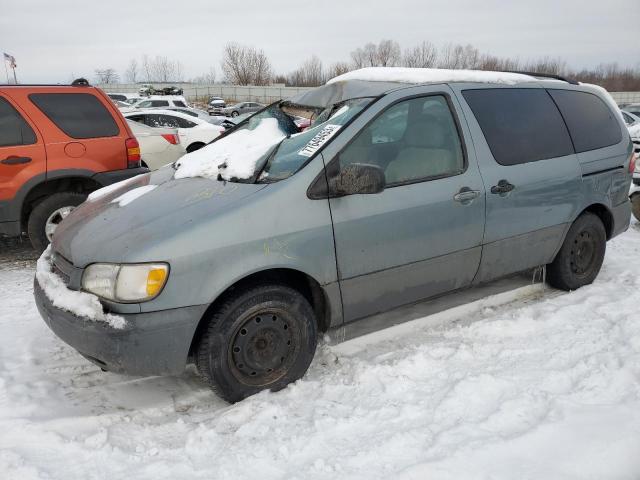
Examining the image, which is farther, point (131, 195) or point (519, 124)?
point (519, 124)

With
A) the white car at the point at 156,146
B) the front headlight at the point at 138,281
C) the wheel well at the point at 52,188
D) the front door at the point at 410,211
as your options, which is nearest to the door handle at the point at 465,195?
the front door at the point at 410,211

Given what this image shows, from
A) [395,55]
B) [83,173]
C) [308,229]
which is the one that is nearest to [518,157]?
[308,229]

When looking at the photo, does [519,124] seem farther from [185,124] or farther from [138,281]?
[185,124]

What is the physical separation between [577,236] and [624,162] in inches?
34.1

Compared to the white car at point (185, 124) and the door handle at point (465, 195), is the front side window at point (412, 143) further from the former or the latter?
the white car at point (185, 124)

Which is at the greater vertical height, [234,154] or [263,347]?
[234,154]

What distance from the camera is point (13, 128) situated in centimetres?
529

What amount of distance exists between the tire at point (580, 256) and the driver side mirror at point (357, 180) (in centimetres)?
216

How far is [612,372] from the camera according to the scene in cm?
318

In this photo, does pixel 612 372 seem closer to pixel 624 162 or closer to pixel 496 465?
pixel 496 465

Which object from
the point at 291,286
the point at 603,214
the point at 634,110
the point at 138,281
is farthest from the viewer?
the point at 634,110

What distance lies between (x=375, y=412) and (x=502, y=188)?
185 cm

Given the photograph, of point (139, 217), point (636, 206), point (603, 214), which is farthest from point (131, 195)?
point (636, 206)

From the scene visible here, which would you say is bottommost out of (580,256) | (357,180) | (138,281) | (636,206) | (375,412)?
(375,412)
